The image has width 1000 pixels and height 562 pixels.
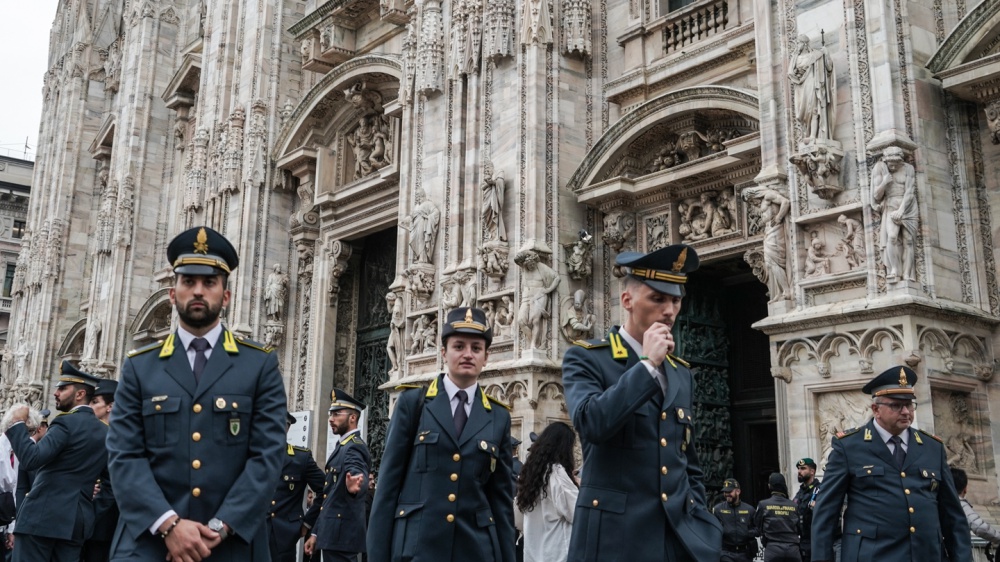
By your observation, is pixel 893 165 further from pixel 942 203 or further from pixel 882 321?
pixel 882 321

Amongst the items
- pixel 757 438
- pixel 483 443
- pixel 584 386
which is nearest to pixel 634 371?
pixel 584 386

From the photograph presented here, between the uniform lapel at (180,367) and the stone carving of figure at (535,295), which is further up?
the stone carving of figure at (535,295)

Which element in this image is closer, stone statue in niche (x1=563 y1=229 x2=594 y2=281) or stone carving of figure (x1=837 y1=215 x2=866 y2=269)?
stone carving of figure (x1=837 y1=215 x2=866 y2=269)

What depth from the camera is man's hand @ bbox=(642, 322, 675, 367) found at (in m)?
4.05

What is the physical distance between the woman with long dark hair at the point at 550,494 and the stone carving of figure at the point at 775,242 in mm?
5468

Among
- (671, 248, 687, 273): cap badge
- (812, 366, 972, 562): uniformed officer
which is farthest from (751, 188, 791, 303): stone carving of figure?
(671, 248, 687, 273): cap badge

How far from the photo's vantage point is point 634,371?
13.3ft

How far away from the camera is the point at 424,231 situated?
17094mm

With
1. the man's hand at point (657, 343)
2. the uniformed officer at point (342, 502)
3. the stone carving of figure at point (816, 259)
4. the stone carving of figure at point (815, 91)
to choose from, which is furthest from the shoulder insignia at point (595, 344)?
the stone carving of figure at point (815, 91)

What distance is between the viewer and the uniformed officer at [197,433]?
436cm

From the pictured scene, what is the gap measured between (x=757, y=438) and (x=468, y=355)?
34.8 ft

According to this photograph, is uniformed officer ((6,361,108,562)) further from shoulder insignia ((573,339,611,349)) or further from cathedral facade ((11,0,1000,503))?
cathedral facade ((11,0,1000,503))

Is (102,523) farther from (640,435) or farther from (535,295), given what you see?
(535,295)

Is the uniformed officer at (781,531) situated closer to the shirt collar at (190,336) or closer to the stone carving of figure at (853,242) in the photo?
the stone carving of figure at (853,242)
